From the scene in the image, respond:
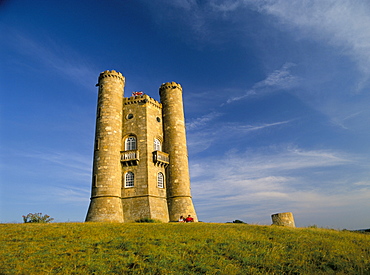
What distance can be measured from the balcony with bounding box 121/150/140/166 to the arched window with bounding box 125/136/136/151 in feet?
3.71

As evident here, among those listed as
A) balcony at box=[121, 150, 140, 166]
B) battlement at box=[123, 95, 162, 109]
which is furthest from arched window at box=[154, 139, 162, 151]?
battlement at box=[123, 95, 162, 109]

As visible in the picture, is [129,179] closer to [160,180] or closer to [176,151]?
[160,180]

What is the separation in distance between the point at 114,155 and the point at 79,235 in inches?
571

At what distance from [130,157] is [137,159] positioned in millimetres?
917

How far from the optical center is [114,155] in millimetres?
27953

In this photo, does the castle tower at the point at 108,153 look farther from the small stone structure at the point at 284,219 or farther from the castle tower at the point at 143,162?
the small stone structure at the point at 284,219

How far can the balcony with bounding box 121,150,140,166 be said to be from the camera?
28.3m

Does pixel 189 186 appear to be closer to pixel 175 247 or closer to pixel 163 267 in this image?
pixel 175 247

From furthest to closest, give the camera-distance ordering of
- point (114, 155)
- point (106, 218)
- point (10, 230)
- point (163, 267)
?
1. point (114, 155)
2. point (106, 218)
3. point (10, 230)
4. point (163, 267)

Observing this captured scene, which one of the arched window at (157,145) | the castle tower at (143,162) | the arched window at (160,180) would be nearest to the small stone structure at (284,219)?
the castle tower at (143,162)

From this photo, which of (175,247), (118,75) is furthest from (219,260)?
(118,75)

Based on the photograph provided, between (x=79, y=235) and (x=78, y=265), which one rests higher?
(x=79, y=235)

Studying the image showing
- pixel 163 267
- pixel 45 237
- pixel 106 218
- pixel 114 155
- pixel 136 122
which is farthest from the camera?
pixel 136 122

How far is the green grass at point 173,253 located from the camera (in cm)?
957
